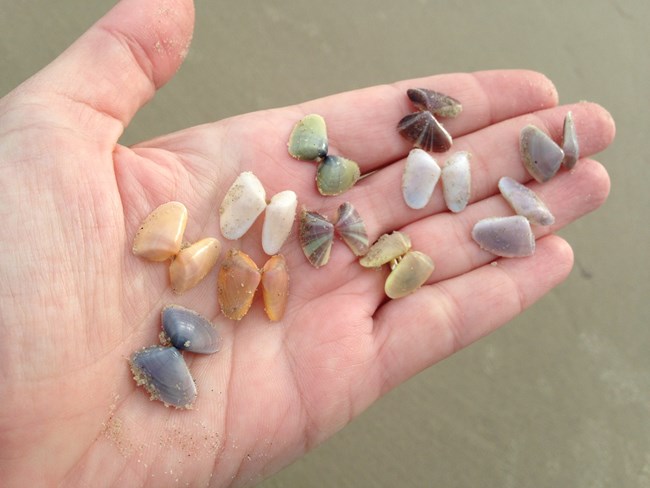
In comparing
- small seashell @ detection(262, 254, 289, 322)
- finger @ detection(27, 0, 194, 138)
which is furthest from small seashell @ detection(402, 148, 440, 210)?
finger @ detection(27, 0, 194, 138)

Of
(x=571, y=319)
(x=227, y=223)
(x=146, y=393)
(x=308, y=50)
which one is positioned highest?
(x=308, y=50)

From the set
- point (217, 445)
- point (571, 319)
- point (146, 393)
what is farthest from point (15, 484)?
point (571, 319)

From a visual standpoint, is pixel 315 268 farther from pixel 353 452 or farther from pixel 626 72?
pixel 626 72

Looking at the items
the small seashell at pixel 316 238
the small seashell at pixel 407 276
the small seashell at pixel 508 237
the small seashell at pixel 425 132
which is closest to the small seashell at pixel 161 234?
the small seashell at pixel 316 238

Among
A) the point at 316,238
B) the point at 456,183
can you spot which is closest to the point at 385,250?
the point at 316,238

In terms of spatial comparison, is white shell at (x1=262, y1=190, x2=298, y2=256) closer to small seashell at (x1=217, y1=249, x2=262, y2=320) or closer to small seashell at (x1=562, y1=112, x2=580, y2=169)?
small seashell at (x1=217, y1=249, x2=262, y2=320)

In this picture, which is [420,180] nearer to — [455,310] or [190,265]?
[455,310]

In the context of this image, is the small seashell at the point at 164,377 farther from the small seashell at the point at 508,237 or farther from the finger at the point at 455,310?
the small seashell at the point at 508,237
